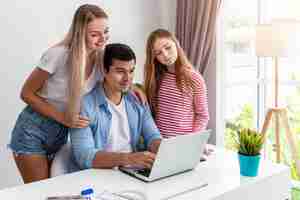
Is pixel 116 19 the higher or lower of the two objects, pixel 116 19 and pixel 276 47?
the higher

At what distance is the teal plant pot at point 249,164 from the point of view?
5.48 ft

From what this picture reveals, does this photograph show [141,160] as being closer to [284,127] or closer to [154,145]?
[154,145]

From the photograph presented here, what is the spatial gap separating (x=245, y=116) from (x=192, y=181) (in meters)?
2.11

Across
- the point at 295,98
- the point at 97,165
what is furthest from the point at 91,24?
the point at 295,98

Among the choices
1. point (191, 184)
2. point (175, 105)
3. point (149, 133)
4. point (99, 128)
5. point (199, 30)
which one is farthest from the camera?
point (199, 30)

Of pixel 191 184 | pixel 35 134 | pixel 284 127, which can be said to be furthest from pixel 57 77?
pixel 284 127

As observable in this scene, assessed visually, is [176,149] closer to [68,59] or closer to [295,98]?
[68,59]

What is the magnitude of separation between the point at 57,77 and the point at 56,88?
0.06 meters

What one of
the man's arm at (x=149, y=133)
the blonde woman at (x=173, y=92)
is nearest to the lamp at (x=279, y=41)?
the blonde woman at (x=173, y=92)

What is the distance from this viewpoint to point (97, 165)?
1.77 m

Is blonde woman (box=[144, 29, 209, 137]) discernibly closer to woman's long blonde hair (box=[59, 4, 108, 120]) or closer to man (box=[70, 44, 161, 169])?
man (box=[70, 44, 161, 169])

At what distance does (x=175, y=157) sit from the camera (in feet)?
5.33

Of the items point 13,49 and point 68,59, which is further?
point 13,49

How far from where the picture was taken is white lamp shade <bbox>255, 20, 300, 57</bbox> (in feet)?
8.96
